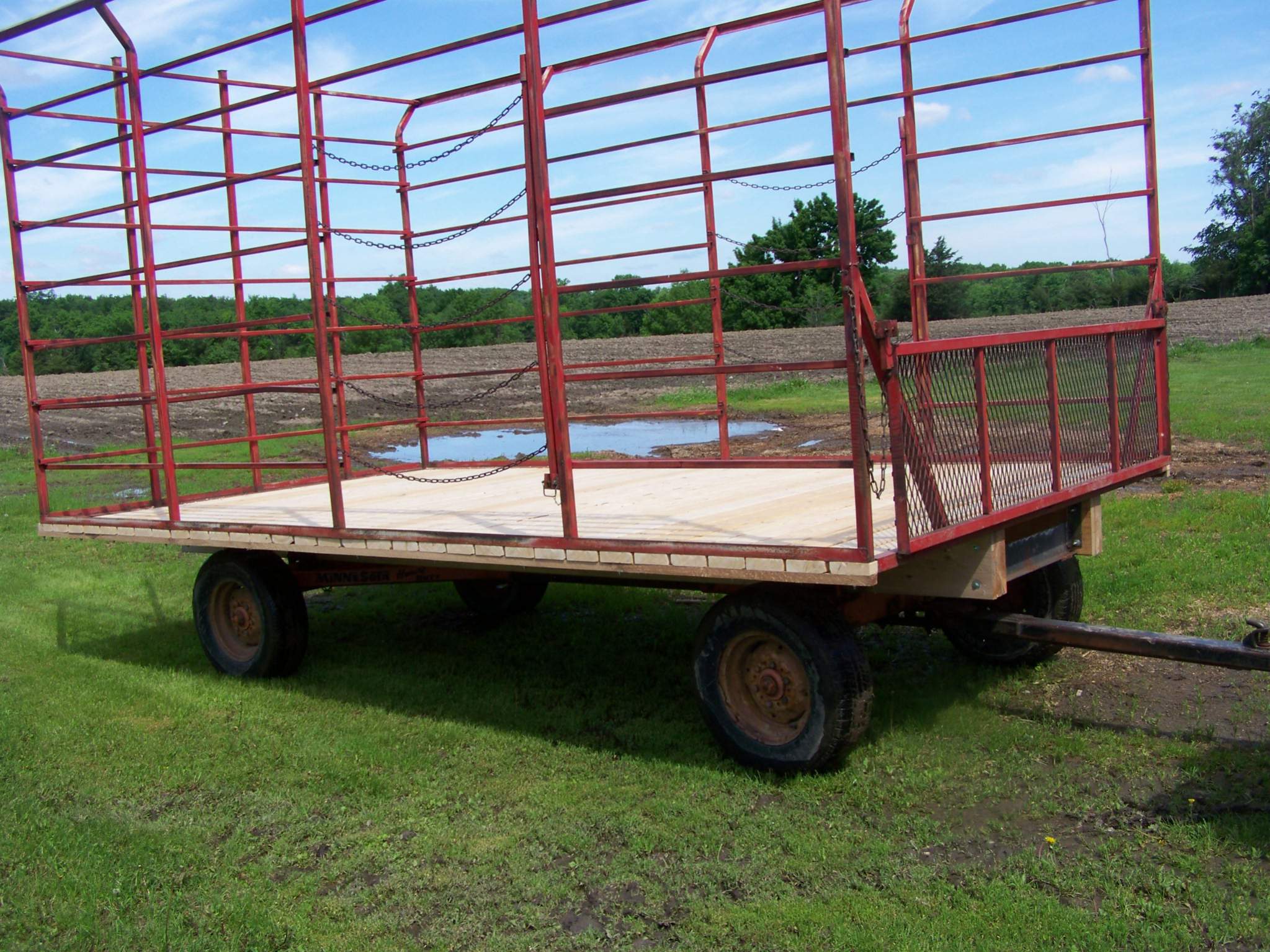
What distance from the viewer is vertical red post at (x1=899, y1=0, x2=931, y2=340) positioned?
24.0 ft

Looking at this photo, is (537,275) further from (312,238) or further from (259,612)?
(259,612)

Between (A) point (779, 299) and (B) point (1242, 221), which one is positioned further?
(B) point (1242, 221)

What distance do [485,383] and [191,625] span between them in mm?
24254

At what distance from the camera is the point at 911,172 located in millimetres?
7344

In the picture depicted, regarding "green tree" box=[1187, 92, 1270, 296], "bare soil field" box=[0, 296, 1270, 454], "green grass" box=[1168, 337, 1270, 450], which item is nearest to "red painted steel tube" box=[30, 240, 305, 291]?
"green grass" box=[1168, 337, 1270, 450]

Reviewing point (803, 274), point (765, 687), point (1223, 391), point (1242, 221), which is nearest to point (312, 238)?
point (765, 687)

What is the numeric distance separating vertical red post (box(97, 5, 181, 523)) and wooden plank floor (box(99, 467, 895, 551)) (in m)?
0.39

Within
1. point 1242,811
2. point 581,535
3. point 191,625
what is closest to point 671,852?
point 581,535

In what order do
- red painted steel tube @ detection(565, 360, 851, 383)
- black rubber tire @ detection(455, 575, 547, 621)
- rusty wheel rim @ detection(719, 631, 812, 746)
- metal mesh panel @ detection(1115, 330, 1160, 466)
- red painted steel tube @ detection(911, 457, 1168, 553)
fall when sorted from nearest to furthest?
red painted steel tube @ detection(565, 360, 851, 383) < red painted steel tube @ detection(911, 457, 1168, 553) < rusty wheel rim @ detection(719, 631, 812, 746) < metal mesh panel @ detection(1115, 330, 1160, 466) < black rubber tire @ detection(455, 575, 547, 621)

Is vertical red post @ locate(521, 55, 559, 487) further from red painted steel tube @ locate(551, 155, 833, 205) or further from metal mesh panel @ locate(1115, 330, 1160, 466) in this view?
metal mesh panel @ locate(1115, 330, 1160, 466)

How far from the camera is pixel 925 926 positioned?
3.85m

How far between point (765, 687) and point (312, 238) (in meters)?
3.41

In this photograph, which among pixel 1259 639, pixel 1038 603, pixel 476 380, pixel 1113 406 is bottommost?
pixel 1038 603

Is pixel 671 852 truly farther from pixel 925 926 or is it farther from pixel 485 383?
pixel 485 383
